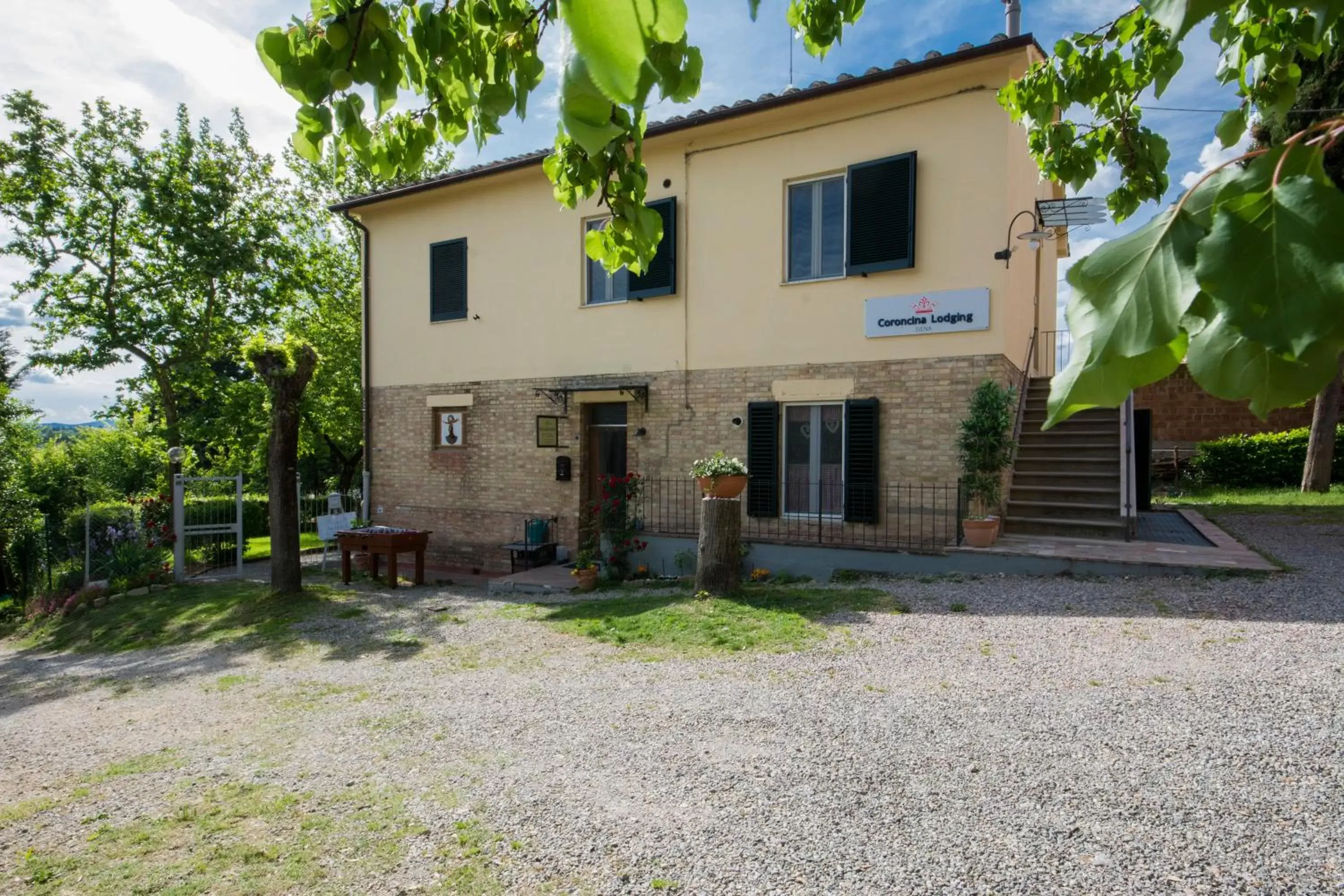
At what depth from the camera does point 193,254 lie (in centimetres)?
1958

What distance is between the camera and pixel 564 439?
496 inches

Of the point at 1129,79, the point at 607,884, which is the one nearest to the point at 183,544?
the point at 607,884

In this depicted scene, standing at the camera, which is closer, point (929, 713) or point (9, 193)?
point (929, 713)

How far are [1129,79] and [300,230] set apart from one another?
24.1m

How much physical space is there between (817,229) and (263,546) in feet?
51.3

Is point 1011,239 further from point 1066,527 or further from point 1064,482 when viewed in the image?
point 1066,527

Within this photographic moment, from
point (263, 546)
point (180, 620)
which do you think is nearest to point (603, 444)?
point (180, 620)

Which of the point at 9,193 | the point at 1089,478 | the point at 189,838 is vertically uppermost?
the point at 9,193

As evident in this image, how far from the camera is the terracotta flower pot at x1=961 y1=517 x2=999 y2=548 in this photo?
912 cm

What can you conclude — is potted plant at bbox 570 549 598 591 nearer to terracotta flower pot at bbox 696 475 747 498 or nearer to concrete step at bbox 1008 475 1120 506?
terracotta flower pot at bbox 696 475 747 498

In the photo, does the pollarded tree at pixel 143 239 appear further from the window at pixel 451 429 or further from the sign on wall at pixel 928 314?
the sign on wall at pixel 928 314

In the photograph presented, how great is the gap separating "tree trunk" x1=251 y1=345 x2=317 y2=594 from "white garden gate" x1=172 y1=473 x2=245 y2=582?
2.33 metres

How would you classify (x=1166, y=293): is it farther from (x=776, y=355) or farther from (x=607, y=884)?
(x=776, y=355)

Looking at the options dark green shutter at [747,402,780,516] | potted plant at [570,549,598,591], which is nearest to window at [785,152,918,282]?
dark green shutter at [747,402,780,516]
